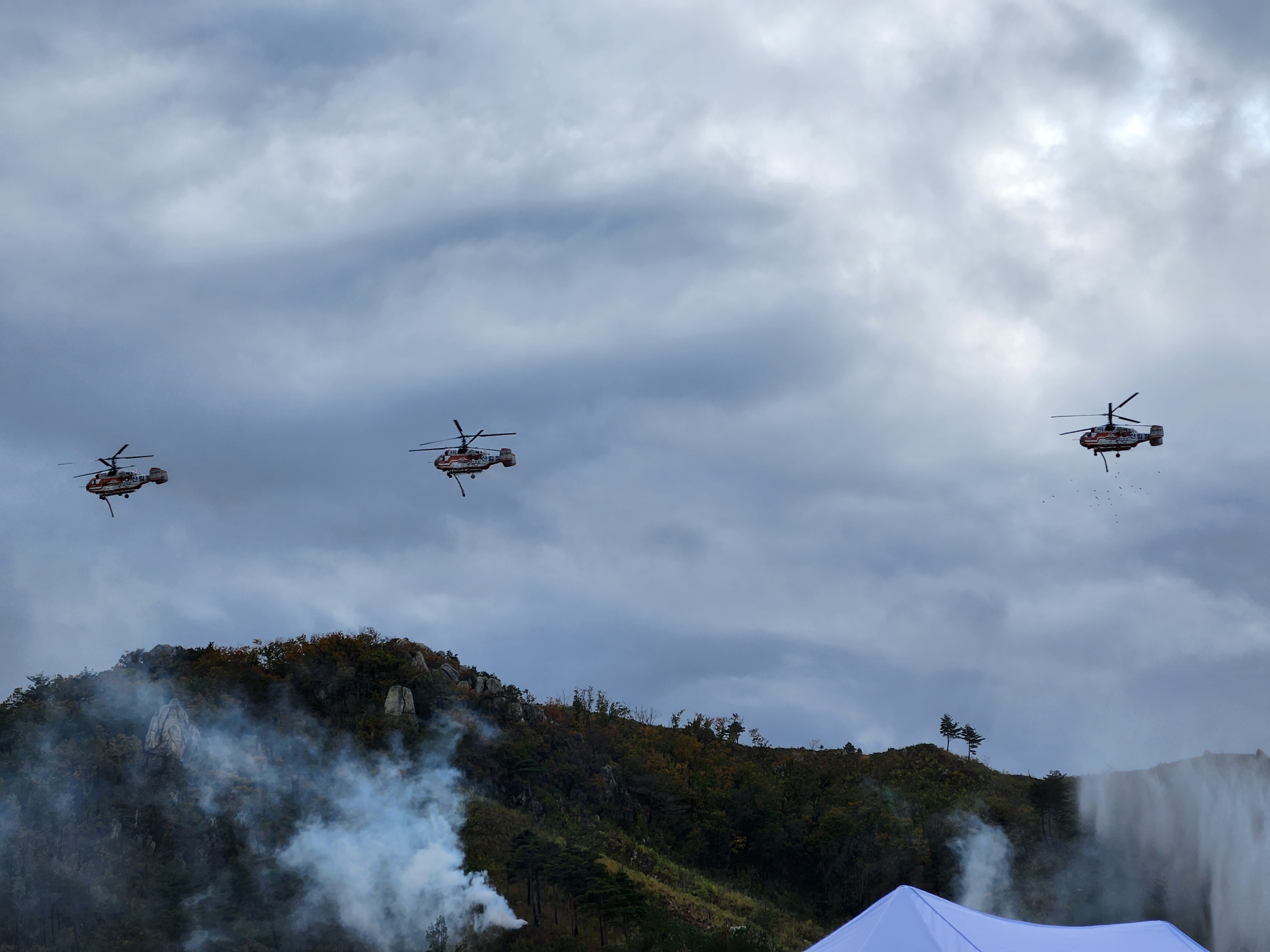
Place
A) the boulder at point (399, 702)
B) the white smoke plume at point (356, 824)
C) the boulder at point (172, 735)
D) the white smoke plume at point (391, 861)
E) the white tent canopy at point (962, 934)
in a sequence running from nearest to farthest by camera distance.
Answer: the white tent canopy at point (962, 934) < the white smoke plume at point (391, 861) < the white smoke plume at point (356, 824) < the boulder at point (172, 735) < the boulder at point (399, 702)

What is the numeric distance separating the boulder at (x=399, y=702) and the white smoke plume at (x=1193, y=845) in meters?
63.6

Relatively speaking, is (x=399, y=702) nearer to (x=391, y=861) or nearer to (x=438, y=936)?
(x=391, y=861)

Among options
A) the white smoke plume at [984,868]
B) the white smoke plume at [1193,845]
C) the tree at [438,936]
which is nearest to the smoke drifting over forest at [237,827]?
the tree at [438,936]

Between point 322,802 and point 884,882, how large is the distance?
1984 inches

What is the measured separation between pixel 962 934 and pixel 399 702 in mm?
84446

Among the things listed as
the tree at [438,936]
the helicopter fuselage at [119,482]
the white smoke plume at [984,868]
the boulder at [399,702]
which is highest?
the helicopter fuselage at [119,482]

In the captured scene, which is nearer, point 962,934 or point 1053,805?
point 962,934

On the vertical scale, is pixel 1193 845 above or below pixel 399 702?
below

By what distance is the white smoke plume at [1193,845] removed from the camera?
309ft

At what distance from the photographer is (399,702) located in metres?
107

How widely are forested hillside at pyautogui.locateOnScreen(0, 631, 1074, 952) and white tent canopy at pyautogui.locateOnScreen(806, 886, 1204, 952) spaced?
130 feet

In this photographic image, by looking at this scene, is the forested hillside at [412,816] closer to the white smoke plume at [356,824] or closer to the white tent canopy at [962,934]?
the white smoke plume at [356,824]

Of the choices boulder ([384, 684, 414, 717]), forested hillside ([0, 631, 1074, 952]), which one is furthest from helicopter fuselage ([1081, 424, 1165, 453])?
boulder ([384, 684, 414, 717])

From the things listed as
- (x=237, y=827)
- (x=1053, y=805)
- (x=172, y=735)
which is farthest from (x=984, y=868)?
(x=172, y=735)
